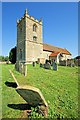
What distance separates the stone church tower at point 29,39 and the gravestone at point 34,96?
3077cm

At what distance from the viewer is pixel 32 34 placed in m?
38.0

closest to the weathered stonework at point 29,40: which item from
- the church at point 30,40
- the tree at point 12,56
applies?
the church at point 30,40

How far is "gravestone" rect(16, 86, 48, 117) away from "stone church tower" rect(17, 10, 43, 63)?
30775 mm

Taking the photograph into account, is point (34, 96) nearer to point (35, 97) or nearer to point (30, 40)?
point (35, 97)

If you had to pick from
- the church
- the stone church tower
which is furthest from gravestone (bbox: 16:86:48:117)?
the stone church tower

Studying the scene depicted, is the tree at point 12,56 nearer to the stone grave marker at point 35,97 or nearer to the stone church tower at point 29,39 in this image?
the stone church tower at point 29,39

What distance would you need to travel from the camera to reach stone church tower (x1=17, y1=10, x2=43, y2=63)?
35.9m

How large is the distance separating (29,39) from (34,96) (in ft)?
A: 110

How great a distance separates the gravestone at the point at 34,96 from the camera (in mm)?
4051

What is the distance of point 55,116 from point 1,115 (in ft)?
5.51

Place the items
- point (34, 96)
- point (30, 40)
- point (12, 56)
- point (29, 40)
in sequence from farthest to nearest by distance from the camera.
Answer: point (12, 56), point (30, 40), point (29, 40), point (34, 96)

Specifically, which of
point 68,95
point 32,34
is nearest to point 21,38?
point 32,34

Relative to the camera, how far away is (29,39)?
3678 cm

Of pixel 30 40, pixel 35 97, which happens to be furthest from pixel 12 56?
pixel 35 97
